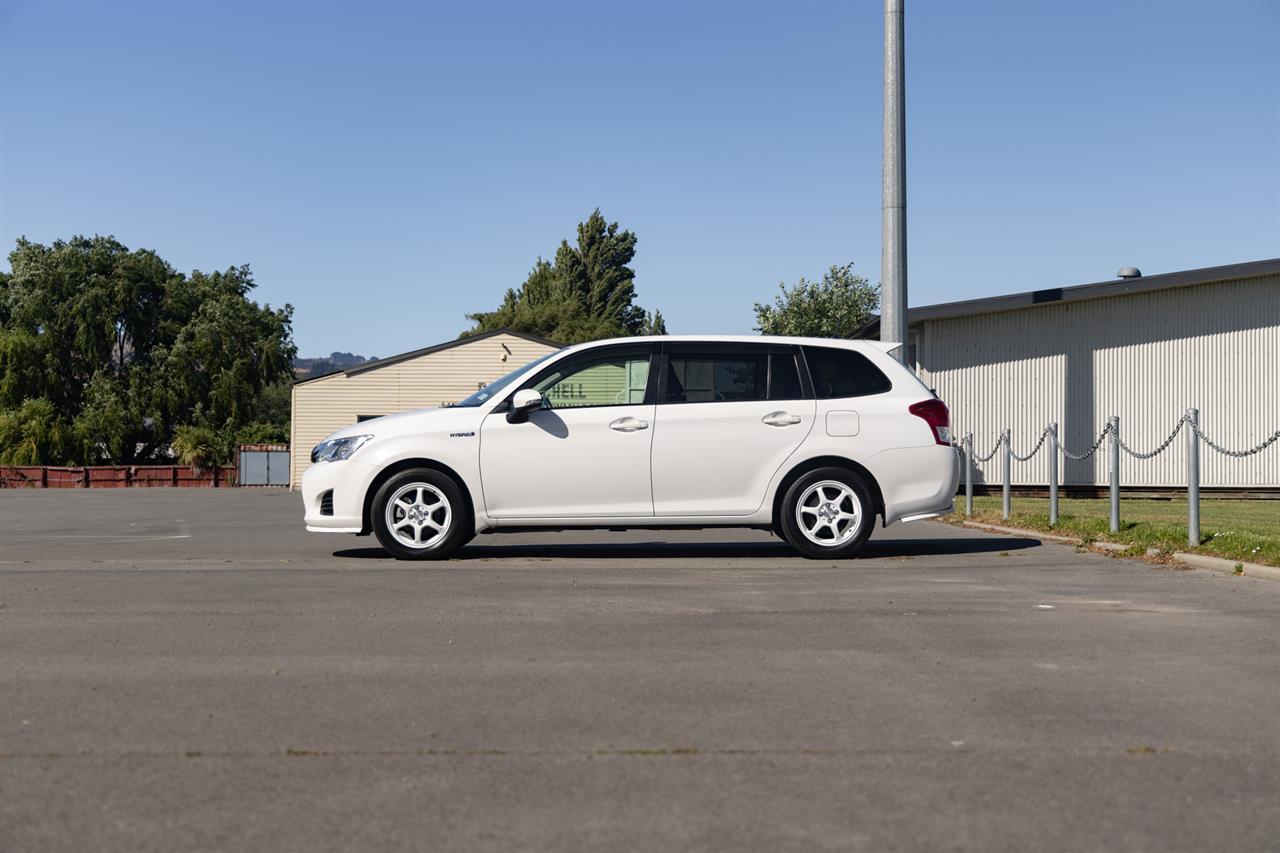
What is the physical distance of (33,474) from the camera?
189ft

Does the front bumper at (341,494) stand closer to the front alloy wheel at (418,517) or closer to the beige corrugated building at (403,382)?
the front alloy wheel at (418,517)

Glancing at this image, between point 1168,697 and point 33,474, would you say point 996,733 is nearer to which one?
point 1168,697

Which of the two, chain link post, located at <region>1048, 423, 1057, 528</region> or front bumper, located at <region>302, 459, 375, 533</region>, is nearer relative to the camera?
front bumper, located at <region>302, 459, 375, 533</region>

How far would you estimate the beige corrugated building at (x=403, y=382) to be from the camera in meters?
48.4

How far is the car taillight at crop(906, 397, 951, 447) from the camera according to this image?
36.9ft

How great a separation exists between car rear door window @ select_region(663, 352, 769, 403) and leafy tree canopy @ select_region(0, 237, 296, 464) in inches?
2218

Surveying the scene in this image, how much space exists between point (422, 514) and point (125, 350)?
62310 millimetres

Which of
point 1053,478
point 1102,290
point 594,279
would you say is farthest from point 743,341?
point 594,279

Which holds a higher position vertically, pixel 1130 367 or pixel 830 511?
pixel 1130 367

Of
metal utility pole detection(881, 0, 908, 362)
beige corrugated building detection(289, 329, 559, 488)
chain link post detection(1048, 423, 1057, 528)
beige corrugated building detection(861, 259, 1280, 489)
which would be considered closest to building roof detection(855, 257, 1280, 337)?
beige corrugated building detection(861, 259, 1280, 489)

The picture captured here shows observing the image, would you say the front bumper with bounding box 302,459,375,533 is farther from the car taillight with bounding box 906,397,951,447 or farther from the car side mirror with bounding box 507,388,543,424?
the car taillight with bounding box 906,397,951,447

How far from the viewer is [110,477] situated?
190ft

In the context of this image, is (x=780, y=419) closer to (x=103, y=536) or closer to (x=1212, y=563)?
(x=1212, y=563)

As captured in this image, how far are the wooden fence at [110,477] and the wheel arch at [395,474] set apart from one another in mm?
48490
